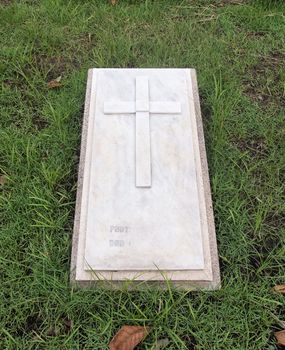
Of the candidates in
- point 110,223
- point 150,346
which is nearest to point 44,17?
point 110,223

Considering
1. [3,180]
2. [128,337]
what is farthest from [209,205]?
[3,180]

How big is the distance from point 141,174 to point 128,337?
2.39 ft

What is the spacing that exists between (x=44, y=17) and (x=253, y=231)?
83.6 inches

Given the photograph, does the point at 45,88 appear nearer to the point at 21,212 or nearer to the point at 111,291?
the point at 21,212

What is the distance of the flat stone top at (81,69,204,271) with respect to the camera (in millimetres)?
1831

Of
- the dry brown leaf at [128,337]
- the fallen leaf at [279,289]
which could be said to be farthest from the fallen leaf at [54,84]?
the fallen leaf at [279,289]

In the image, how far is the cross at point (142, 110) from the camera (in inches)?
80.7

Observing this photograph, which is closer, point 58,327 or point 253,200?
point 58,327

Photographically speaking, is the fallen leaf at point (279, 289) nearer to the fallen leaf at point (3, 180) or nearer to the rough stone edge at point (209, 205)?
the rough stone edge at point (209, 205)

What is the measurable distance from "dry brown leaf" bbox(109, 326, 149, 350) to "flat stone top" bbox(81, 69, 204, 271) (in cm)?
25

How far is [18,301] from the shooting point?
185 centimetres

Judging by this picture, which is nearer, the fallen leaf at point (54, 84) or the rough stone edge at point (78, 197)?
the rough stone edge at point (78, 197)

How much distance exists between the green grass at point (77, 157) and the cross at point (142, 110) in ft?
1.11

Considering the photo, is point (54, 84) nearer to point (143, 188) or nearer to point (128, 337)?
point (143, 188)
